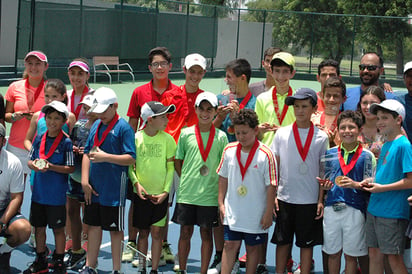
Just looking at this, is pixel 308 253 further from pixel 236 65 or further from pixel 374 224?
pixel 236 65

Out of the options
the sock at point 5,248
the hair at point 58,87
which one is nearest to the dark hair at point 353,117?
the hair at point 58,87

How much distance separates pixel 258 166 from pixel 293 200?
0.42m

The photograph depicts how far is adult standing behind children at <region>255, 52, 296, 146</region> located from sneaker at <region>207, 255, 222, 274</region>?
117 centimetres

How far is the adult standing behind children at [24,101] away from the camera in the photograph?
6512 millimetres

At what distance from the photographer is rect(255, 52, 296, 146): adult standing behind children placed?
5.73 metres

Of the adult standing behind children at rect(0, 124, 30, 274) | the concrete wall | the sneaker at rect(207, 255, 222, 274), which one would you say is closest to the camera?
the adult standing behind children at rect(0, 124, 30, 274)

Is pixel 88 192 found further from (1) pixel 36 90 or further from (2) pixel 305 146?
(2) pixel 305 146

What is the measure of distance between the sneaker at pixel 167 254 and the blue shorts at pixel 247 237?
1.11m

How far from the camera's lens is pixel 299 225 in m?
5.36

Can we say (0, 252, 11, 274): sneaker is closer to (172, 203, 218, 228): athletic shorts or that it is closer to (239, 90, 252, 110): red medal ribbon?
(172, 203, 218, 228): athletic shorts

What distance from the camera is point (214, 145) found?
5.61 m

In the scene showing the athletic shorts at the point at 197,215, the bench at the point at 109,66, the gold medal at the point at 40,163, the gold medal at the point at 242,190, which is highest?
the bench at the point at 109,66

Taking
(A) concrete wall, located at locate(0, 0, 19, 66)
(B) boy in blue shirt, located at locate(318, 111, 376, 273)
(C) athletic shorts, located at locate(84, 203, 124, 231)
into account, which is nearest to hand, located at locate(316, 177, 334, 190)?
(B) boy in blue shirt, located at locate(318, 111, 376, 273)

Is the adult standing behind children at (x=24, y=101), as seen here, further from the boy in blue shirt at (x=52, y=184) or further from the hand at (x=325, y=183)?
the hand at (x=325, y=183)
